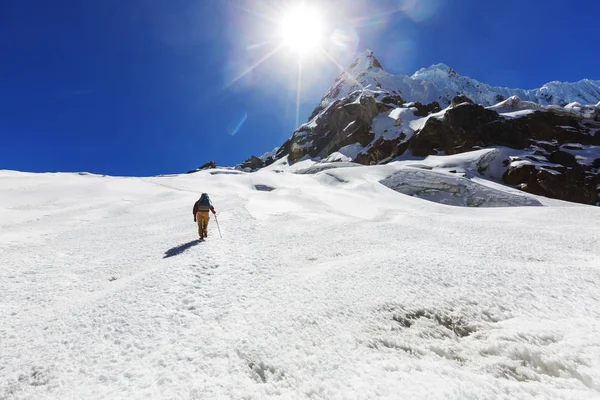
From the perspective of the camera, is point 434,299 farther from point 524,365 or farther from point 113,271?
point 113,271

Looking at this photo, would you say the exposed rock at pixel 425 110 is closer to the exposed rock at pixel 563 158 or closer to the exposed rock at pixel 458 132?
the exposed rock at pixel 458 132

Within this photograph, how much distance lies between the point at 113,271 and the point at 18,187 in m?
24.8

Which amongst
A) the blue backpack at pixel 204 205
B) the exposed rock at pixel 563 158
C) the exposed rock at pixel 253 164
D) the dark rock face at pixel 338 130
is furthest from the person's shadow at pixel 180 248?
the exposed rock at pixel 253 164

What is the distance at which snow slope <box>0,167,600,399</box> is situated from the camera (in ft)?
13.7

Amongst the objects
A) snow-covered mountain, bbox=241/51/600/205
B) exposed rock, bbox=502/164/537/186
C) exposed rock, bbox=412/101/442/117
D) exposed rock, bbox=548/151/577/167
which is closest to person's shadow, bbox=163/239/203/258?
snow-covered mountain, bbox=241/51/600/205

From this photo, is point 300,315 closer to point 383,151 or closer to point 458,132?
point 458,132

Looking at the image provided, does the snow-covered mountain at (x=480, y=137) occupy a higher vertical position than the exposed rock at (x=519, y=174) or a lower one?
higher

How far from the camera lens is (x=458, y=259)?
925cm

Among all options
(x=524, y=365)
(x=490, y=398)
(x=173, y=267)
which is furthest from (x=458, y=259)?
(x=173, y=267)

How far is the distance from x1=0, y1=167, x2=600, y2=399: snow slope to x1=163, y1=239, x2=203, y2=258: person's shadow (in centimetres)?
11

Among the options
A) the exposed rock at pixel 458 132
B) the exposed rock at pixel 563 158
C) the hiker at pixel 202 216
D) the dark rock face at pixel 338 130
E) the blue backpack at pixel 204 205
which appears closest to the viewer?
the hiker at pixel 202 216

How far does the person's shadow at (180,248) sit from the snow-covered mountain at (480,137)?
67669mm

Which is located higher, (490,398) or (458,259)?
(458,259)

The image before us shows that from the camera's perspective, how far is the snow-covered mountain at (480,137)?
6756cm
